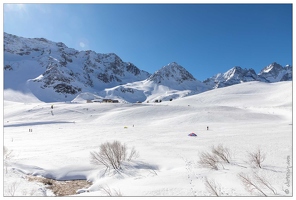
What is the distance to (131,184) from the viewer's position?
8875 mm

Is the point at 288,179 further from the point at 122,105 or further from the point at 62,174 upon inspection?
the point at 122,105

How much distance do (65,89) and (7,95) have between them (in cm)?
5137

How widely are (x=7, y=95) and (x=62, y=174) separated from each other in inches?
6249

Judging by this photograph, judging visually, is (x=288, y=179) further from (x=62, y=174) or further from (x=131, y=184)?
(x=62, y=174)

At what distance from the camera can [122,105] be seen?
67.8 meters

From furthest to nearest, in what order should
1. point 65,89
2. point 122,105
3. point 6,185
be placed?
point 65,89 → point 122,105 → point 6,185

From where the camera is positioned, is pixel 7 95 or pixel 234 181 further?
pixel 7 95

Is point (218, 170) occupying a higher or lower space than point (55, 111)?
lower

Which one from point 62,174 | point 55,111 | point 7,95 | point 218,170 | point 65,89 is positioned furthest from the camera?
point 65,89

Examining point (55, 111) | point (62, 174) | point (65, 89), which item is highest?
point (65, 89)

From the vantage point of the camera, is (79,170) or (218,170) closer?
(218,170)

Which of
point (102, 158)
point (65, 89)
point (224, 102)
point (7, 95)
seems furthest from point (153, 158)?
point (65, 89)

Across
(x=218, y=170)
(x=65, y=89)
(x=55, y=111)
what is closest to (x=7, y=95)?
(x=65, y=89)

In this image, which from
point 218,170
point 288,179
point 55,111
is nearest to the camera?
point 288,179
